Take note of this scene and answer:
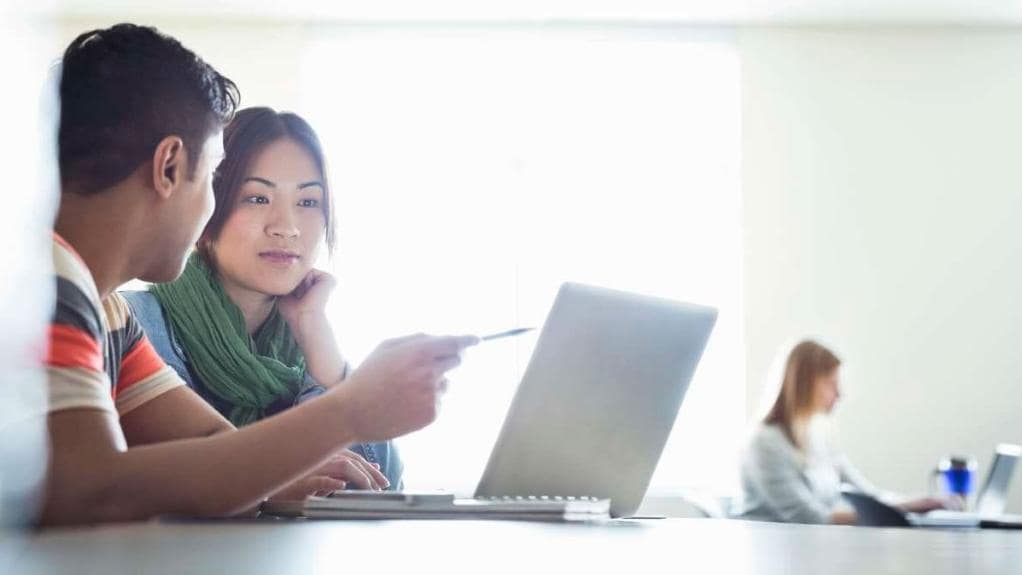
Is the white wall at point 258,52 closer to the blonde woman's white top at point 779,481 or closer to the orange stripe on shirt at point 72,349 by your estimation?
the blonde woman's white top at point 779,481

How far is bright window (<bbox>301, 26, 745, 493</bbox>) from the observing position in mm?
6336

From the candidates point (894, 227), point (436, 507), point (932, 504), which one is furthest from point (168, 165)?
point (894, 227)

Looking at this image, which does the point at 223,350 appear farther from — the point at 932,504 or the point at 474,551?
the point at 932,504

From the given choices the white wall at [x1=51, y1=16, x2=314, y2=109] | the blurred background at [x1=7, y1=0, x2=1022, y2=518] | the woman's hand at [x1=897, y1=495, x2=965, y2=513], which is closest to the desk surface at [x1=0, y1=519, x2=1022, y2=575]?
the woman's hand at [x1=897, y1=495, x2=965, y2=513]

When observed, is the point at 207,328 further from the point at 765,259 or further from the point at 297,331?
the point at 765,259

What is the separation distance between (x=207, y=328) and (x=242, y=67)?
14.4ft

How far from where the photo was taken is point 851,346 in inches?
259

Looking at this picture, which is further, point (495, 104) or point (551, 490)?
point (495, 104)

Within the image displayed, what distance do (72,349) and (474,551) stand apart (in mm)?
633

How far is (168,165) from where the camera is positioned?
5.05ft

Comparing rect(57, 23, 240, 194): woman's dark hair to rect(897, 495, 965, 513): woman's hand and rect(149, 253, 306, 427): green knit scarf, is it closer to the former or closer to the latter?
rect(149, 253, 306, 427): green knit scarf

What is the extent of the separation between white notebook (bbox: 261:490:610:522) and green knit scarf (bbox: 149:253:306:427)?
0.79 meters

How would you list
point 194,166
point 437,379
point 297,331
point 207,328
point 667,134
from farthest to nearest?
point 667,134 < point 297,331 < point 207,328 < point 194,166 < point 437,379

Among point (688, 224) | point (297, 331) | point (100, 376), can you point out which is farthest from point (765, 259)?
point (100, 376)
